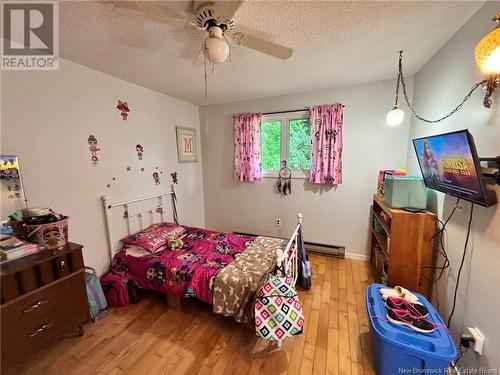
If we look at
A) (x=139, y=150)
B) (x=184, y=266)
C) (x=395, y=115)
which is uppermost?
(x=395, y=115)

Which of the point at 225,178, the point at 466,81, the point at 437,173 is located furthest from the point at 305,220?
the point at 466,81

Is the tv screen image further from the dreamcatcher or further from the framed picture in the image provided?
the dreamcatcher

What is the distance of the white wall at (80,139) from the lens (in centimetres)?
166

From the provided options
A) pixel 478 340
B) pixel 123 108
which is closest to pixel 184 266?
pixel 123 108

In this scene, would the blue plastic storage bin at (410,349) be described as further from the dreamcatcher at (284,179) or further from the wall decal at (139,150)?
the wall decal at (139,150)

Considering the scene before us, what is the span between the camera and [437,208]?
1799 millimetres

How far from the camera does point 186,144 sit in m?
3.40

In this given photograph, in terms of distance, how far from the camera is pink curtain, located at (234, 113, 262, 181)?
3.25 meters

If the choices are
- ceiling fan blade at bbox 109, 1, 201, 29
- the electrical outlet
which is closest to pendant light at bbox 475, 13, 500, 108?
the electrical outlet

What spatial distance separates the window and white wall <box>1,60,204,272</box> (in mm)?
1528

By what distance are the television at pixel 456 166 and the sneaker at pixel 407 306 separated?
79 centimetres

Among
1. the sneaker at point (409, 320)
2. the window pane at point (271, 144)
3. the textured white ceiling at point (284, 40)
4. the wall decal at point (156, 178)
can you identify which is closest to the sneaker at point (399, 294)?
the sneaker at point (409, 320)

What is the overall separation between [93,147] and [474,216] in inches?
125

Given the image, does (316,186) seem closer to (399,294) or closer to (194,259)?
(399,294)
